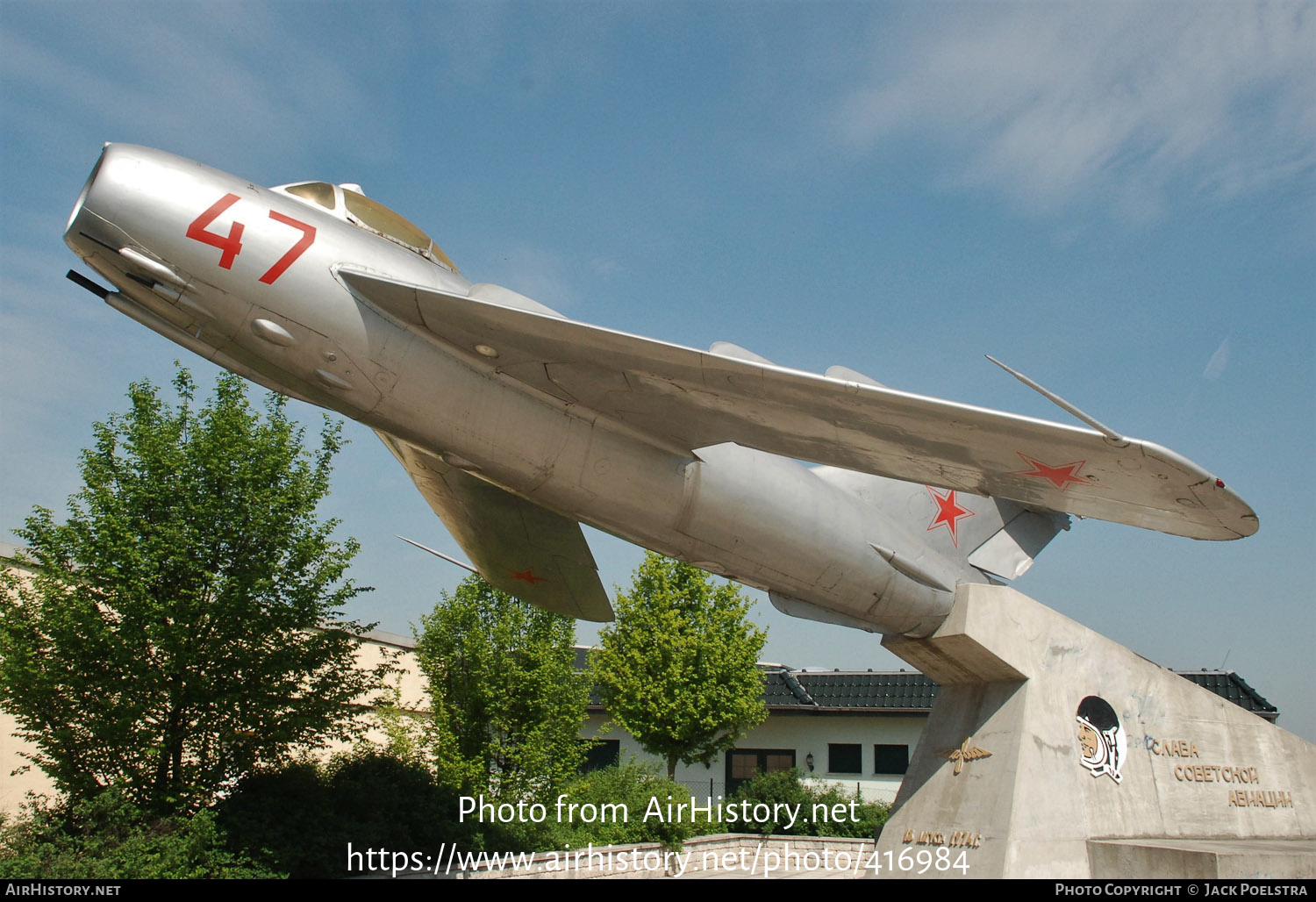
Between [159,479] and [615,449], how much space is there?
22.7ft

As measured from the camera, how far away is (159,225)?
5.50 m

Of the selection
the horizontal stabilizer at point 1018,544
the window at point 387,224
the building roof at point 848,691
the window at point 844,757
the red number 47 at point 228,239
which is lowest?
→ the window at point 844,757

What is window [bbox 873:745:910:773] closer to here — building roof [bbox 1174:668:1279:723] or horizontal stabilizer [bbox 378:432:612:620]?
building roof [bbox 1174:668:1279:723]

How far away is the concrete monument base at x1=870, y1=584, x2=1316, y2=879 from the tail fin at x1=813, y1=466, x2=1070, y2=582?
1.94ft

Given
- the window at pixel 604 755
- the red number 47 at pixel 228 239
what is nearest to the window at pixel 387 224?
the red number 47 at pixel 228 239

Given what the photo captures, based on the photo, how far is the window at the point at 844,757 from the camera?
2302cm

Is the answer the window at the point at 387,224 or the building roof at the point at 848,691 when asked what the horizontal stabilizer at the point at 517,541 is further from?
the building roof at the point at 848,691

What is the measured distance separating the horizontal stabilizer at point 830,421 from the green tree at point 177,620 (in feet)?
→ 19.6

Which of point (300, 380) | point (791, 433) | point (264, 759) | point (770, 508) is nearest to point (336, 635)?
point (264, 759)

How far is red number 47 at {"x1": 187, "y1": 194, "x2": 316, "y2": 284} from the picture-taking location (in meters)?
5.57

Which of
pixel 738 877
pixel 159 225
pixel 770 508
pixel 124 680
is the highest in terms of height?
pixel 159 225

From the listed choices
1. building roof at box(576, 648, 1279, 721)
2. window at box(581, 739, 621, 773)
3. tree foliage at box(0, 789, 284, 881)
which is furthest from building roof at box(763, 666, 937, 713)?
tree foliage at box(0, 789, 284, 881)

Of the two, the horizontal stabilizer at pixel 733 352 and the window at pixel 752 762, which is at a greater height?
the horizontal stabilizer at pixel 733 352
